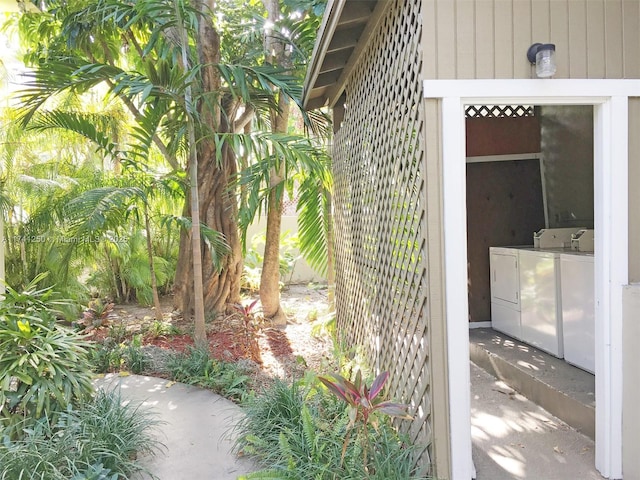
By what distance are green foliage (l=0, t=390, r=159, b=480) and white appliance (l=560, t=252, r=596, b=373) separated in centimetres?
333

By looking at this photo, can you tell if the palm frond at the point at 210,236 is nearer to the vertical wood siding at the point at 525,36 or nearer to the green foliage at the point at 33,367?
the green foliage at the point at 33,367

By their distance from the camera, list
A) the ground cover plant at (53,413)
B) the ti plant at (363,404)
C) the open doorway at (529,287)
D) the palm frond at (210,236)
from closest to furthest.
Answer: the ti plant at (363,404)
the ground cover plant at (53,413)
the open doorway at (529,287)
the palm frond at (210,236)

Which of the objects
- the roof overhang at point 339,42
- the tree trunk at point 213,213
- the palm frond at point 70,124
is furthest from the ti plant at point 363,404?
the tree trunk at point 213,213

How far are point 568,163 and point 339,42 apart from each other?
9.52 ft

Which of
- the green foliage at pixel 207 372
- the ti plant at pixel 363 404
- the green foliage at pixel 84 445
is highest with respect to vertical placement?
the ti plant at pixel 363 404

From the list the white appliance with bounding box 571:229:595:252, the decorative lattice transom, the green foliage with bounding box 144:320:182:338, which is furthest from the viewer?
the green foliage with bounding box 144:320:182:338

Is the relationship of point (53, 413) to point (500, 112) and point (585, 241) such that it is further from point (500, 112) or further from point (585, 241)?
point (500, 112)

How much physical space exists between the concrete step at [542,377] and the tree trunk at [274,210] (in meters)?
3.07

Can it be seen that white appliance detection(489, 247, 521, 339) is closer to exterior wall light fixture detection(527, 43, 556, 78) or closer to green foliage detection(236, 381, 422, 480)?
green foliage detection(236, 381, 422, 480)

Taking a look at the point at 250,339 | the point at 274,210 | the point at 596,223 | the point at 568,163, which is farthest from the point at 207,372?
the point at 568,163

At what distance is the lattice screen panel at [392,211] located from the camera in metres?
2.95

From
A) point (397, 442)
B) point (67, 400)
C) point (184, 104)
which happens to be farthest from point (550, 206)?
point (67, 400)

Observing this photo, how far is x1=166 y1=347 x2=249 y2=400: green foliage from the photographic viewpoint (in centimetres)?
457

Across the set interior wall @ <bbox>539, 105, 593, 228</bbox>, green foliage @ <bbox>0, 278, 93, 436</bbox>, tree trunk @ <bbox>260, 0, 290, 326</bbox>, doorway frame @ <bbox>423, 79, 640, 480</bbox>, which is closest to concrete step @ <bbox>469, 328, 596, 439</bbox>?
doorway frame @ <bbox>423, 79, 640, 480</bbox>
